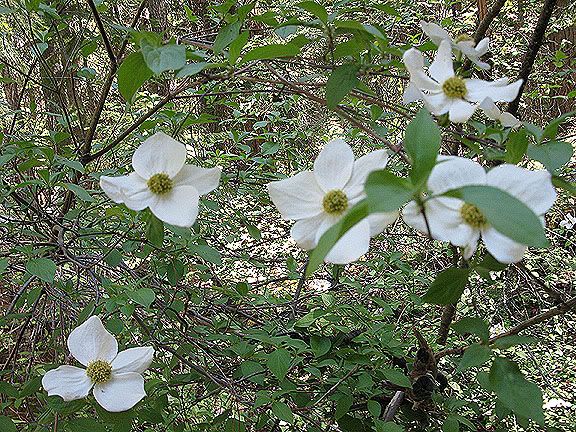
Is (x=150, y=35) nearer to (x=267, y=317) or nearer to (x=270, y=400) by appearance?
(x=270, y=400)

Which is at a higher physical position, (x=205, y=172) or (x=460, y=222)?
(x=205, y=172)

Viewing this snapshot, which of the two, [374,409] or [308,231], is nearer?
[308,231]

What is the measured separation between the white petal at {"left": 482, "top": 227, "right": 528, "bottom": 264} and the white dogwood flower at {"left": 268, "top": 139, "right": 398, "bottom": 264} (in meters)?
0.09

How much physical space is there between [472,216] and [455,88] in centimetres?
16

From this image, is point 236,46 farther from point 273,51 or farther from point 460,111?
point 460,111

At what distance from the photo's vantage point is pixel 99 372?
1.99 feet

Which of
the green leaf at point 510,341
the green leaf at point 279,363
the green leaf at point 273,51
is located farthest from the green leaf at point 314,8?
the green leaf at point 279,363

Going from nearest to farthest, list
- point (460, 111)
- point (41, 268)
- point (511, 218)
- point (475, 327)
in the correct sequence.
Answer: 1. point (511, 218)
2. point (460, 111)
3. point (475, 327)
4. point (41, 268)

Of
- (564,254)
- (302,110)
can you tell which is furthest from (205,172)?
(302,110)

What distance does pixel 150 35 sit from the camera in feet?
1.57

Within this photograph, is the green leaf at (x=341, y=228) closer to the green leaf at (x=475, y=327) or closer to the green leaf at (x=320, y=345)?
the green leaf at (x=475, y=327)

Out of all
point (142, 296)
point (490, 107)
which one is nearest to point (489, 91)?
point (490, 107)

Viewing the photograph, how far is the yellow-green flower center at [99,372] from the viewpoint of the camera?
23.8 inches

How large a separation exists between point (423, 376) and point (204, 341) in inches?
14.4
